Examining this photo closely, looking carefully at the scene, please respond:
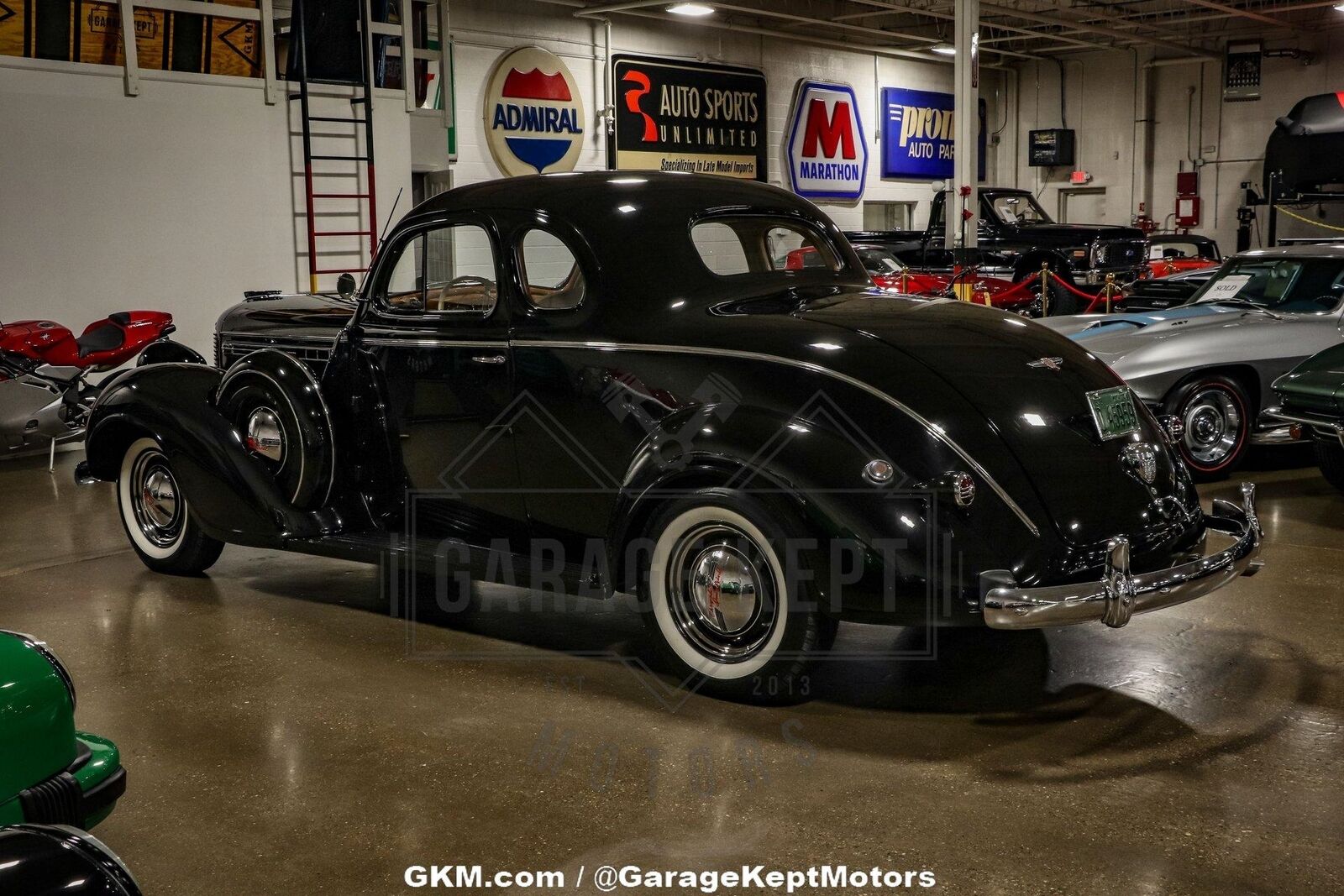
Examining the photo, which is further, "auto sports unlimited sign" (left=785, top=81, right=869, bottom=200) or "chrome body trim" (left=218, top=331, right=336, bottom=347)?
"auto sports unlimited sign" (left=785, top=81, right=869, bottom=200)

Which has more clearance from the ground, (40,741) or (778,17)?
(778,17)

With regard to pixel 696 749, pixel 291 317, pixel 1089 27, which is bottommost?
pixel 696 749

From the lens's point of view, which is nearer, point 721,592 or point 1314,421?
point 721,592

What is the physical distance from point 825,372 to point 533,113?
14593mm

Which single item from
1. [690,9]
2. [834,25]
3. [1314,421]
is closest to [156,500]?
[1314,421]

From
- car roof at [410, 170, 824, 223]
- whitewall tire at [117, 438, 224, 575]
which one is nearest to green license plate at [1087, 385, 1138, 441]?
car roof at [410, 170, 824, 223]

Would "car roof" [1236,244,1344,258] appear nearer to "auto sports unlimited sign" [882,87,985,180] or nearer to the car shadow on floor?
the car shadow on floor

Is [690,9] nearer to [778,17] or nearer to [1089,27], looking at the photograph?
[778,17]

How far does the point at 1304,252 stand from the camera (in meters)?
8.48

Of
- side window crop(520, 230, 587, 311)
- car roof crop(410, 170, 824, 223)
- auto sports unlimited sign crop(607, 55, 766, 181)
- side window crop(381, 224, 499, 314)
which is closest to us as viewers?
side window crop(520, 230, 587, 311)

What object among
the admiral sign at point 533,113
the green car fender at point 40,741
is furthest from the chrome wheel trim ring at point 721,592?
the admiral sign at point 533,113

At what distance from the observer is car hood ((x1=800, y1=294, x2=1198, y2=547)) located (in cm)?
397

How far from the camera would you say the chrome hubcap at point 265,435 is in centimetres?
547

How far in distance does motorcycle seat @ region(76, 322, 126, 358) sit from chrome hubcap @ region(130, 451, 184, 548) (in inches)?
167
